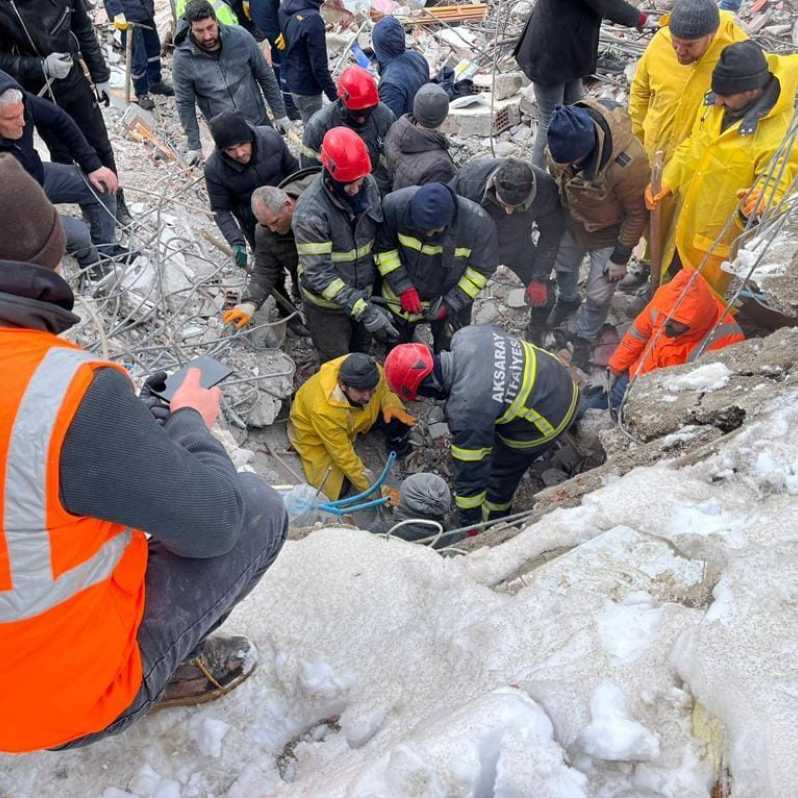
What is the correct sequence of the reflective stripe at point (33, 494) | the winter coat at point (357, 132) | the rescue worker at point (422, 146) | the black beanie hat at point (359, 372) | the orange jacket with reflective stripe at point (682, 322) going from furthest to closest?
the winter coat at point (357, 132), the rescue worker at point (422, 146), the black beanie hat at point (359, 372), the orange jacket with reflective stripe at point (682, 322), the reflective stripe at point (33, 494)

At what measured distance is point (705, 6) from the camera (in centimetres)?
481

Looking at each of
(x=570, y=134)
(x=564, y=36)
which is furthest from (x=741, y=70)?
(x=564, y=36)

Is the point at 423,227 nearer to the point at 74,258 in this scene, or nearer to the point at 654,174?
the point at 654,174

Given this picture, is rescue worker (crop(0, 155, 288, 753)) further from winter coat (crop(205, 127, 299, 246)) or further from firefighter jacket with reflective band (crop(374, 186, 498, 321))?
winter coat (crop(205, 127, 299, 246))

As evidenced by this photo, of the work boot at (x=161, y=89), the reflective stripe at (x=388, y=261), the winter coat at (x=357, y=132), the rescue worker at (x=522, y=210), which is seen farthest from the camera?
the work boot at (x=161, y=89)

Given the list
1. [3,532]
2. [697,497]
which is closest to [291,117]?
[697,497]

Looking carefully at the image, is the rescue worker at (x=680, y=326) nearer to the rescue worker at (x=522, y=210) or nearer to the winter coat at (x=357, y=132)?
the rescue worker at (x=522, y=210)

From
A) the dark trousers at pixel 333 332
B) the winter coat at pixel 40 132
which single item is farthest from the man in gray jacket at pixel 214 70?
the dark trousers at pixel 333 332

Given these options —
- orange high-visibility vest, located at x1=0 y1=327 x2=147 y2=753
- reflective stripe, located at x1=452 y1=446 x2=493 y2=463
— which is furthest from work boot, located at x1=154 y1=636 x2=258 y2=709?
reflective stripe, located at x1=452 y1=446 x2=493 y2=463

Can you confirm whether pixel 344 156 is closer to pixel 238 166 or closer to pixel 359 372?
pixel 238 166

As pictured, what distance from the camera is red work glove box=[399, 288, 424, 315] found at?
5434mm

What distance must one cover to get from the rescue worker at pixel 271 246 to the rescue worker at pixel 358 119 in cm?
54

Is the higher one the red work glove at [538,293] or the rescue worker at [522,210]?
the rescue worker at [522,210]

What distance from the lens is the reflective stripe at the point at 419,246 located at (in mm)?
5230
